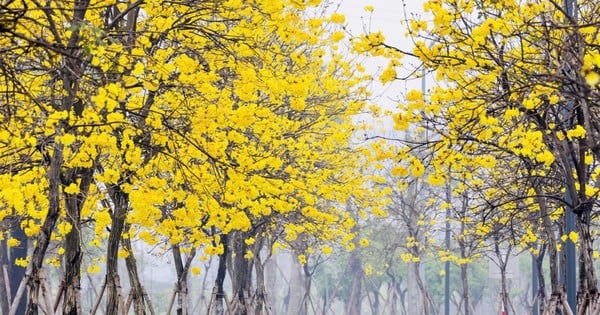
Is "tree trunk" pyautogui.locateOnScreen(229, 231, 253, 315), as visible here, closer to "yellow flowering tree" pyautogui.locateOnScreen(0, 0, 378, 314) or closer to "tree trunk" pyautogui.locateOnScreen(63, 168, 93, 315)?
"yellow flowering tree" pyautogui.locateOnScreen(0, 0, 378, 314)

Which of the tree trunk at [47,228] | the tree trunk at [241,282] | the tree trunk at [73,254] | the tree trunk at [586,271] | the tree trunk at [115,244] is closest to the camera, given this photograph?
the tree trunk at [47,228]

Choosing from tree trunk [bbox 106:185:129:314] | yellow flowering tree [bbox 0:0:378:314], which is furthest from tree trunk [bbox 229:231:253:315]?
yellow flowering tree [bbox 0:0:378:314]

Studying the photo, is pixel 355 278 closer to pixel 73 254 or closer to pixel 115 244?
pixel 115 244

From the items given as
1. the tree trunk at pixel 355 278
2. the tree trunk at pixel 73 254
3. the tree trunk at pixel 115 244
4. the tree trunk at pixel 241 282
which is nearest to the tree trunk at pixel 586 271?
the tree trunk at pixel 115 244

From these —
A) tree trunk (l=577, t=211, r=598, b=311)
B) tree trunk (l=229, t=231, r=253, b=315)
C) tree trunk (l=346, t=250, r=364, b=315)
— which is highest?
tree trunk (l=346, t=250, r=364, b=315)

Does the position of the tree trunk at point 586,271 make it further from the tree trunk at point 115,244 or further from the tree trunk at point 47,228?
the tree trunk at point 47,228

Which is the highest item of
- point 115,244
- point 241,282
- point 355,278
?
point 355,278

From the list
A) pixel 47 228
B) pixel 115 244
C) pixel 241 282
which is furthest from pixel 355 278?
pixel 47 228

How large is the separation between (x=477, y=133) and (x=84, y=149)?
4.24 m

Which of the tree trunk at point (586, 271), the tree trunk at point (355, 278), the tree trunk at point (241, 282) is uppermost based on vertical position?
the tree trunk at point (355, 278)

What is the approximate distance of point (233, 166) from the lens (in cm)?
923

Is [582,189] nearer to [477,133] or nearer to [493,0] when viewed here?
[477,133]

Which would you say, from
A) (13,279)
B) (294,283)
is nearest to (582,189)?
(13,279)

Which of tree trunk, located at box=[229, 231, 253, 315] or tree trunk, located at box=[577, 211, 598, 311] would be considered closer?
tree trunk, located at box=[577, 211, 598, 311]
